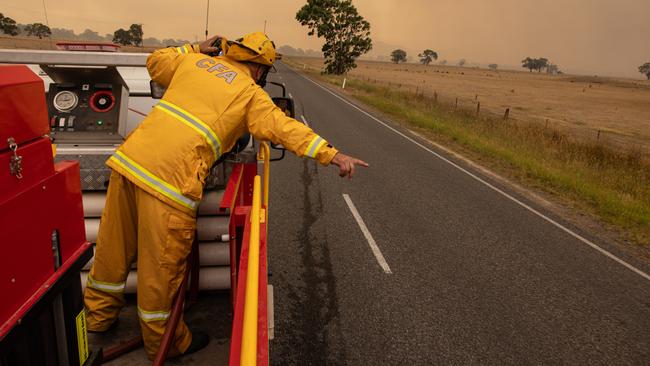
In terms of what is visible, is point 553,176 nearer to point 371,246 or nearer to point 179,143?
point 371,246

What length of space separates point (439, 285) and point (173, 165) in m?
3.52

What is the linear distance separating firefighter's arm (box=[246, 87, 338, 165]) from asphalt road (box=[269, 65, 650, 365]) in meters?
1.89

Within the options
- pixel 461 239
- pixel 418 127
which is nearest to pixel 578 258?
pixel 461 239

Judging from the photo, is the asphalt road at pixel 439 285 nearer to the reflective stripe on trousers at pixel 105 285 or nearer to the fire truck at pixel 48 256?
the reflective stripe on trousers at pixel 105 285

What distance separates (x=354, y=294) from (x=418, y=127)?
13657 millimetres

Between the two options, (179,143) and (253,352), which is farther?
(179,143)

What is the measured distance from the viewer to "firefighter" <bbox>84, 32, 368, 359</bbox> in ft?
8.43

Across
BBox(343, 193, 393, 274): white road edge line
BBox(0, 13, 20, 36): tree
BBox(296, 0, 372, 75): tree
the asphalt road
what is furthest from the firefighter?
BBox(0, 13, 20, 36): tree

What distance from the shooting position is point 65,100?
145 inches

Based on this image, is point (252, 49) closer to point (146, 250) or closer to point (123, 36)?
point (146, 250)

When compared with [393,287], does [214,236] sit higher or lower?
higher

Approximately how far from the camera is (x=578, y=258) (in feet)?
20.1

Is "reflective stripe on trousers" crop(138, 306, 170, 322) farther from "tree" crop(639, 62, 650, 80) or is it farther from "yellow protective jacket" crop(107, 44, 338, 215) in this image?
"tree" crop(639, 62, 650, 80)

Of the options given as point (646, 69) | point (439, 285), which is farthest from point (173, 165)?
point (646, 69)
